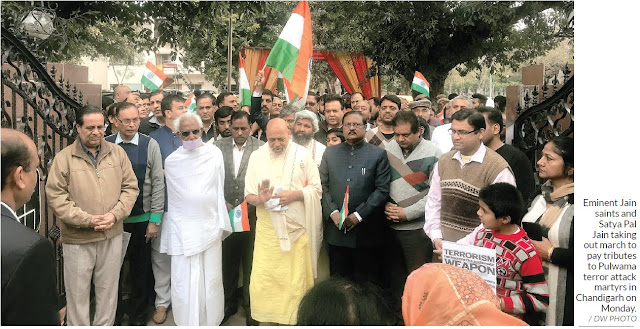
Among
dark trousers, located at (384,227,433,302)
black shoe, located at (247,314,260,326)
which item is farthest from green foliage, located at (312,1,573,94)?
black shoe, located at (247,314,260,326)

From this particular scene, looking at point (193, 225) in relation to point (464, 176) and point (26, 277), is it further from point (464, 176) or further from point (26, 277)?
point (26, 277)

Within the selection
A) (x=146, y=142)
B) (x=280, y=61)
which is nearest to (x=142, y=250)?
(x=146, y=142)

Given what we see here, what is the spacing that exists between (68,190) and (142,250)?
2.80 ft

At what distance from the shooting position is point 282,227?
3801mm

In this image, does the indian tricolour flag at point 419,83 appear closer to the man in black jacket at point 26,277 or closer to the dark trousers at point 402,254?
the dark trousers at point 402,254

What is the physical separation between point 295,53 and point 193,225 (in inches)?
68.1

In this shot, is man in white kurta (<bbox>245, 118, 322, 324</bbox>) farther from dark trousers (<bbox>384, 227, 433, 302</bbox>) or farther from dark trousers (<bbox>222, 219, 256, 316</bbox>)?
dark trousers (<bbox>384, 227, 433, 302</bbox>)

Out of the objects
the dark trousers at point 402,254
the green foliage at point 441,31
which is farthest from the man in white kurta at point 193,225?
the green foliage at point 441,31

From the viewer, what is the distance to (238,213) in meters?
3.82

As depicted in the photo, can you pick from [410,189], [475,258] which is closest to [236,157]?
[410,189]

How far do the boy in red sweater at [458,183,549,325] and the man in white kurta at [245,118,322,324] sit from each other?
5.01ft

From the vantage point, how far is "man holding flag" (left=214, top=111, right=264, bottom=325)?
4.26m

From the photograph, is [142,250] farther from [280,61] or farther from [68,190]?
[280,61]

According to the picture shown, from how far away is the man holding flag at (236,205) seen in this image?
14.0 feet
